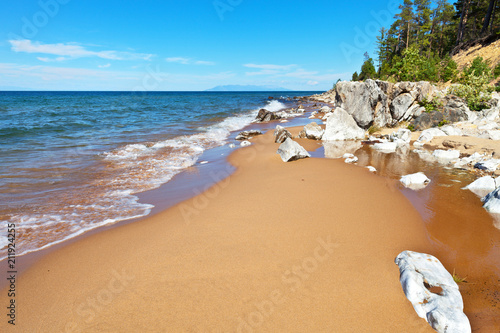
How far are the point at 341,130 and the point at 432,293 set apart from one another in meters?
13.9

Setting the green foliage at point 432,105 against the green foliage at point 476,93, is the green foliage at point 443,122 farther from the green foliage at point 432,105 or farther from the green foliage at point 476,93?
the green foliage at point 476,93

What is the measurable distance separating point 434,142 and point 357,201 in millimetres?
10784

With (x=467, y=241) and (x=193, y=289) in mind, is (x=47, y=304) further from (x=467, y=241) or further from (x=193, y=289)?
(x=467, y=241)

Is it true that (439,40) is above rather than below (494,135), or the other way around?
above

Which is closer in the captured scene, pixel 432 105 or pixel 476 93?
pixel 432 105

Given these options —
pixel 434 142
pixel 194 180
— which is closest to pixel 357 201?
pixel 194 180

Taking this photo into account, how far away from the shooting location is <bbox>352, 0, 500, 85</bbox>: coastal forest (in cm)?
2627

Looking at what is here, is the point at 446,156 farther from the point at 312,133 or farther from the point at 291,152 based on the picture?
the point at 312,133

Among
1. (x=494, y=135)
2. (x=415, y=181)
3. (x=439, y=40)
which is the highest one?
(x=439, y=40)

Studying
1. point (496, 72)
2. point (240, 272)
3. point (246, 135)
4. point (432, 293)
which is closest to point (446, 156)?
point (432, 293)

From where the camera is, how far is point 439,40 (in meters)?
48.5

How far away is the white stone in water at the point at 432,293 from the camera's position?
3.06 metres

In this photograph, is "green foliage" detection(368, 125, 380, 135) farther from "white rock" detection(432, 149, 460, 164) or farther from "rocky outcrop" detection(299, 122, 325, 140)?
"white rock" detection(432, 149, 460, 164)

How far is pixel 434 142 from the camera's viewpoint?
549 inches
